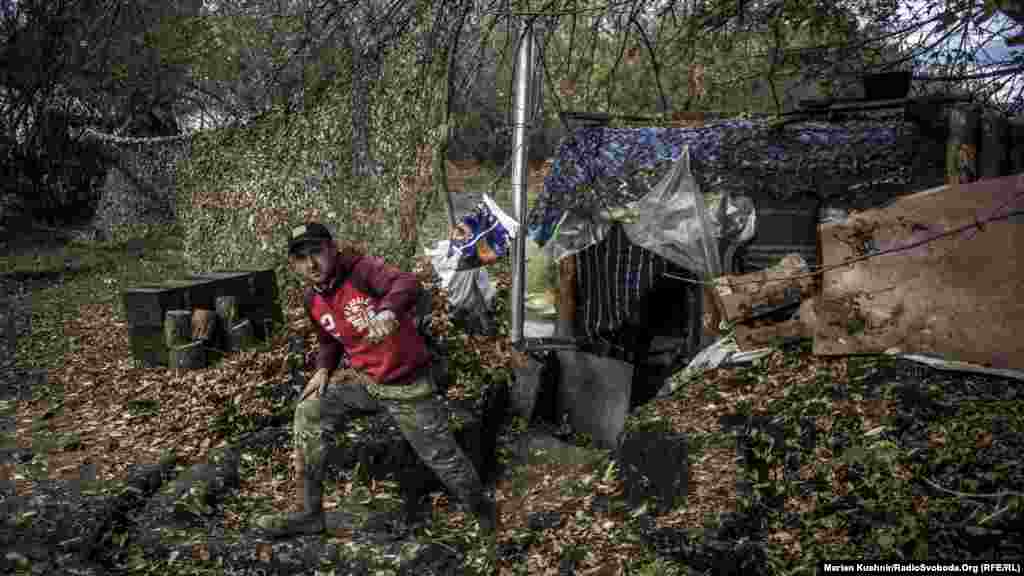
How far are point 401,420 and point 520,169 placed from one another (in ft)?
14.6

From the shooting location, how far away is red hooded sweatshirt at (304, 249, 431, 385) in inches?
174

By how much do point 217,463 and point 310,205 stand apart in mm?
4957

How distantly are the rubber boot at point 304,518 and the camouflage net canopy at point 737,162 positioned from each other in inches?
239

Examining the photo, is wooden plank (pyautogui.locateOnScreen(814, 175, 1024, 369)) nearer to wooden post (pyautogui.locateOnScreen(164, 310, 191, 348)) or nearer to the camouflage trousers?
the camouflage trousers

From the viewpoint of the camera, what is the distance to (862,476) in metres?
4.72

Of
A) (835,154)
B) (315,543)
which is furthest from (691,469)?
(835,154)

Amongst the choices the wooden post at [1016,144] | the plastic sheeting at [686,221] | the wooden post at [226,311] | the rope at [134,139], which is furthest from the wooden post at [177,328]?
the wooden post at [1016,144]

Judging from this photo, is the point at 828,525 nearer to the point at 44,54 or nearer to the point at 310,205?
the point at 44,54

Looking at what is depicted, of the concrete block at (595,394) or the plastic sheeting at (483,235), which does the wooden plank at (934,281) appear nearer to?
the concrete block at (595,394)

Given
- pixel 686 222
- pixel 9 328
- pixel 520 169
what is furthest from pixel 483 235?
pixel 9 328

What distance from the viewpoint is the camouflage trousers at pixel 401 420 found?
15.0ft

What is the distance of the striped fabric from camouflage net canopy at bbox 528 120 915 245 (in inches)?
31.7

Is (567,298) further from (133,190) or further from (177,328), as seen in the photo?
(133,190)

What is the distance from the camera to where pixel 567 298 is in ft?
37.7
